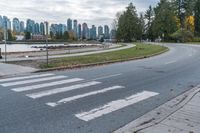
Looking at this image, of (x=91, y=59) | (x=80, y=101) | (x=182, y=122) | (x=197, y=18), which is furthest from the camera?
(x=197, y=18)

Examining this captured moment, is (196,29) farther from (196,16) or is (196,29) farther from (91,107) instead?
(91,107)

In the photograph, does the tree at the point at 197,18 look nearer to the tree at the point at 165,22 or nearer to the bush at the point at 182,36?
the tree at the point at 165,22

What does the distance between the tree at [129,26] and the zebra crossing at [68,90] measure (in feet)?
273

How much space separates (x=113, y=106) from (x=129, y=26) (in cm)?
8802

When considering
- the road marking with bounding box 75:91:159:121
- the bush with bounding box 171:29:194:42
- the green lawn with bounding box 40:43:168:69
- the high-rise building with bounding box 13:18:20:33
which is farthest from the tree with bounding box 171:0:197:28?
the high-rise building with bounding box 13:18:20:33

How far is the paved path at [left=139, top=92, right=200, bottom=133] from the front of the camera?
6289mm

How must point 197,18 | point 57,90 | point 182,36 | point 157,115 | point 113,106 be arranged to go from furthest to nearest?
point 197,18 → point 182,36 → point 57,90 → point 113,106 → point 157,115

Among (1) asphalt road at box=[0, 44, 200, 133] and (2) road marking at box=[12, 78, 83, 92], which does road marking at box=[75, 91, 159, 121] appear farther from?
(2) road marking at box=[12, 78, 83, 92]

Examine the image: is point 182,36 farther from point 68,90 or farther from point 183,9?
point 68,90

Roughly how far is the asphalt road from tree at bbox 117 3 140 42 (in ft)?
270

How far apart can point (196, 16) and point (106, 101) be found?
10753 centimetres

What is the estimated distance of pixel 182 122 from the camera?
6.91m

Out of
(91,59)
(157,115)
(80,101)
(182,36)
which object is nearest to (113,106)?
(80,101)

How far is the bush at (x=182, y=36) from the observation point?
291ft
